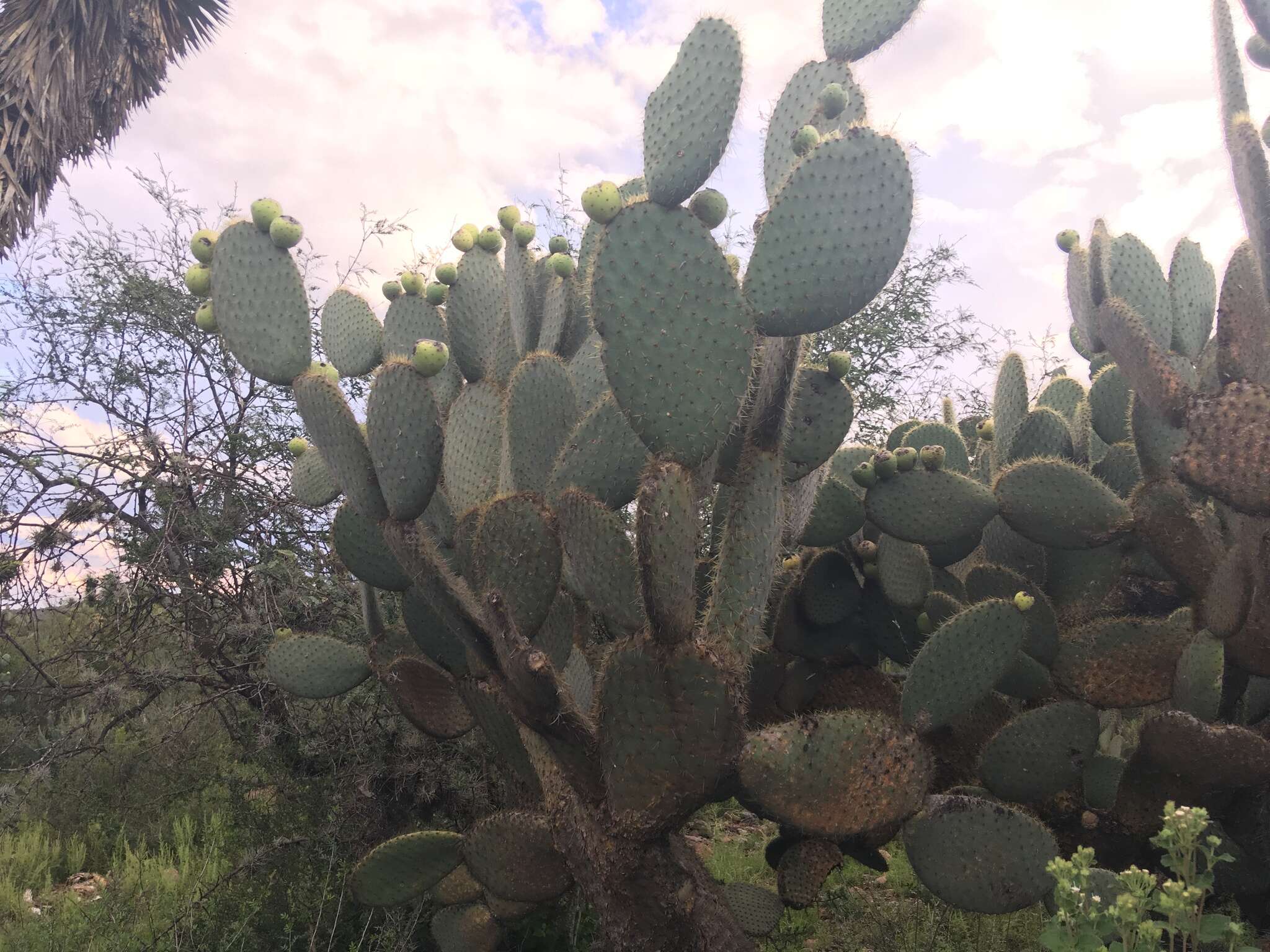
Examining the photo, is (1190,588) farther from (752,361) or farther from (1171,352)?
(752,361)

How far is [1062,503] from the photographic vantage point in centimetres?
250

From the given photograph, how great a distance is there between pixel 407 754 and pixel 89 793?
3.09 m

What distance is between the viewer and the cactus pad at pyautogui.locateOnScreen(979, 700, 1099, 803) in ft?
8.05

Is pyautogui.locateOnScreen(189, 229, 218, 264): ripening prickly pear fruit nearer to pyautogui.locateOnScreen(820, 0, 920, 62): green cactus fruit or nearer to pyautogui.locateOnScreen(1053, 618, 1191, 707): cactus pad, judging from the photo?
pyautogui.locateOnScreen(820, 0, 920, 62): green cactus fruit

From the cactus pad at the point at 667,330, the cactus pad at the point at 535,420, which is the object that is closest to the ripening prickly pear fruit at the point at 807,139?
the cactus pad at the point at 667,330

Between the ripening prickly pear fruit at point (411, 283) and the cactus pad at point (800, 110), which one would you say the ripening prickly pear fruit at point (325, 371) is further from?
the cactus pad at point (800, 110)

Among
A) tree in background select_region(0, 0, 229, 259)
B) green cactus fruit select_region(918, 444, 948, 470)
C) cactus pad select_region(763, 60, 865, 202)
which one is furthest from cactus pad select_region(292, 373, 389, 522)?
tree in background select_region(0, 0, 229, 259)

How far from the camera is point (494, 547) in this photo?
205cm

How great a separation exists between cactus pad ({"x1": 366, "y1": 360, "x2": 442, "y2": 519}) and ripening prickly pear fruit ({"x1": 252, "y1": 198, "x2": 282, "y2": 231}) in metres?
0.62

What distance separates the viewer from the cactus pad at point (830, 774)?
1921 mm

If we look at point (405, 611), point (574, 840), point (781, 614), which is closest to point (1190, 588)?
point (781, 614)

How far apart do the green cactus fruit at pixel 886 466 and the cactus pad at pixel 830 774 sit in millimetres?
Answer: 751

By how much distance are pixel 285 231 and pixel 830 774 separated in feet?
6.76

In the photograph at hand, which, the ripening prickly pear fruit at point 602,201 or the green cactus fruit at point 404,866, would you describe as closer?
the ripening prickly pear fruit at point 602,201
